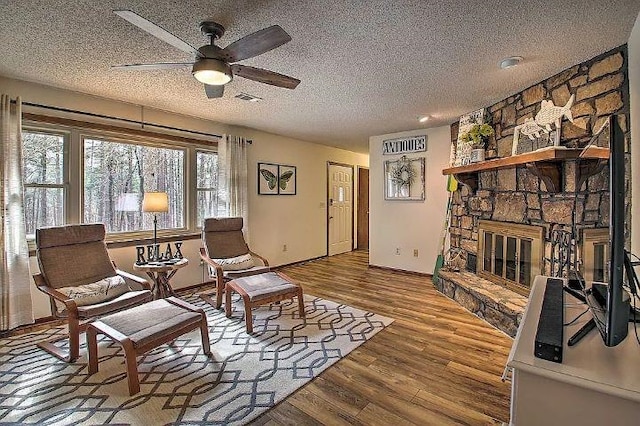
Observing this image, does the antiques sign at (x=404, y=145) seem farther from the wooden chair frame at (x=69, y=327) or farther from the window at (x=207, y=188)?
the wooden chair frame at (x=69, y=327)

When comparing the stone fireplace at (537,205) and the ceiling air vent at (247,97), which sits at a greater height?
the ceiling air vent at (247,97)

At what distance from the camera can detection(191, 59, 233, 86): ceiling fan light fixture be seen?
192cm

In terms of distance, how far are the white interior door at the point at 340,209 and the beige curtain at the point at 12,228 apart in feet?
15.5

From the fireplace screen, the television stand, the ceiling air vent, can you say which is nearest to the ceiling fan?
the ceiling air vent

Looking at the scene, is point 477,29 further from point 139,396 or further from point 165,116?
point 165,116

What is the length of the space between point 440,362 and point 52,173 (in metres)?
3.92

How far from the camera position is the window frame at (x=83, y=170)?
3309 mm

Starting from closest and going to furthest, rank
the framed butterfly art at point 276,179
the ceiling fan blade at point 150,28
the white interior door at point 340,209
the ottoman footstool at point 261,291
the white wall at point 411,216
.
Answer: the ceiling fan blade at point 150,28 → the ottoman footstool at point 261,291 → the white wall at point 411,216 → the framed butterfly art at point 276,179 → the white interior door at point 340,209

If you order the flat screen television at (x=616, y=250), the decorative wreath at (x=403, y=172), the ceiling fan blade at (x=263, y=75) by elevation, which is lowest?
the flat screen television at (x=616, y=250)

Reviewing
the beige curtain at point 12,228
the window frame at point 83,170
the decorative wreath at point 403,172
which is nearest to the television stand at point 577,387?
the beige curtain at point 12,228

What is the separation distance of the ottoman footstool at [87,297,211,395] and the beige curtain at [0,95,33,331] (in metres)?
1.32

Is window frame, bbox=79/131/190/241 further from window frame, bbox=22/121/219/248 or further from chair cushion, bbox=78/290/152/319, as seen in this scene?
chair cushion, bbox=78/290/152/319

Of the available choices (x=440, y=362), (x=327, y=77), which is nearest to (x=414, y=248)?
(x=440, y=362)

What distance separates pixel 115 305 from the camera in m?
2.62
